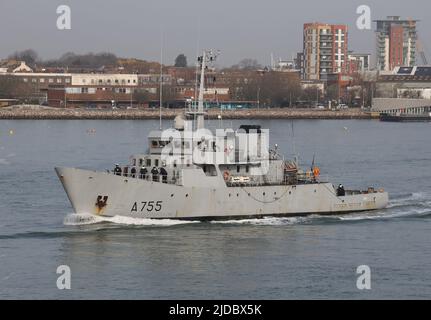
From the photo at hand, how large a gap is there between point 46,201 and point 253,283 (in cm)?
1689

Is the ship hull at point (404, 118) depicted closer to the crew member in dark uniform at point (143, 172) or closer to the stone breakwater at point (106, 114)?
the stone breakwater at point (106, 114)

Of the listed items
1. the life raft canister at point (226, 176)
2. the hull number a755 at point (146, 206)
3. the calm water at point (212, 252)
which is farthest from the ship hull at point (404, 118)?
the hull number a755 at point (146, 206)

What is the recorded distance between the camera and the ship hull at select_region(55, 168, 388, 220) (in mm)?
39594

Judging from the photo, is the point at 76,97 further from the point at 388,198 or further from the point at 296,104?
the point at 388,198

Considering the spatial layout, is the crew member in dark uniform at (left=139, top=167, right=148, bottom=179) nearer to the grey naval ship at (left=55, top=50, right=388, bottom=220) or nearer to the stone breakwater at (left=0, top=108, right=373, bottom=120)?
the grey naval ship at (left=55, top=50, right=388, bottom=220)

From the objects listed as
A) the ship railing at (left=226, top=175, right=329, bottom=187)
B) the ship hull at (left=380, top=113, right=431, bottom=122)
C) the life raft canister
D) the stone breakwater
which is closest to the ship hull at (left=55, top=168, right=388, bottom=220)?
the ship railing at (left=226, top=175, right=329, bottom=187)

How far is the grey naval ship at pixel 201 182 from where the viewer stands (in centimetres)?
3972

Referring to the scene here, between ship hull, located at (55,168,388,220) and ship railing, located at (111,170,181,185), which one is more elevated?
ship railing, located at (111,170,181,185)

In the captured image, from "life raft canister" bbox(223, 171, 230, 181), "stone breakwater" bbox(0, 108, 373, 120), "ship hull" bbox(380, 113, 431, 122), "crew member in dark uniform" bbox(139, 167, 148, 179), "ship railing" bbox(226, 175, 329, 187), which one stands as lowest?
"ship hull" bbox(380, 113, 431, 122)

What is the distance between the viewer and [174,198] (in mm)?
40281

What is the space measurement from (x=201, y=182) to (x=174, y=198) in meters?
1.24

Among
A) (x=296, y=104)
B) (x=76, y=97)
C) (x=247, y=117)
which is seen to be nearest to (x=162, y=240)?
(x=247, y=117)

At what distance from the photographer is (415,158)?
73188 millimetres

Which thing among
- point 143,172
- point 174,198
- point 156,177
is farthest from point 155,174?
point 174,198
